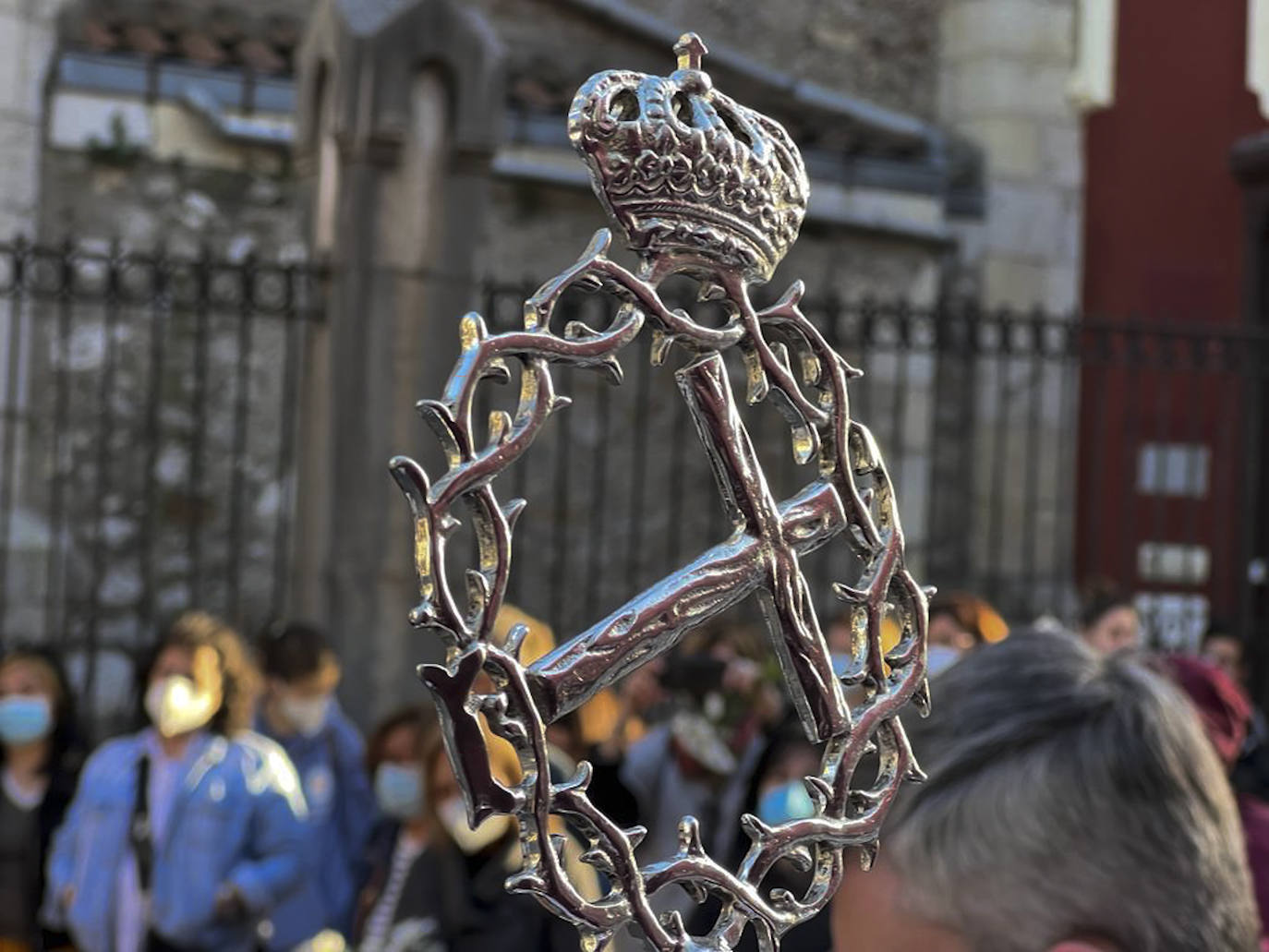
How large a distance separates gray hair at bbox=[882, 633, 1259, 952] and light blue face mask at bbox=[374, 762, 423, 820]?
10.5 ft

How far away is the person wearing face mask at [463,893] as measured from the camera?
394cm

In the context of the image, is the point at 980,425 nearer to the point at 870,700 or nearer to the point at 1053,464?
the point at 1053,464

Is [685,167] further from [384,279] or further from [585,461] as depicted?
[585,461]

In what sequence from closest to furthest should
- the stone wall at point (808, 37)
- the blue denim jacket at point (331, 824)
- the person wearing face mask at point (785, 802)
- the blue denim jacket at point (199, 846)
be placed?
1. the person wearing face mask at point (785, 802)
2. the blue denim jacket at point (199, 846)
3. the blue denim jacket at point (331, 824)
4. the stone wall at point (808, 37)

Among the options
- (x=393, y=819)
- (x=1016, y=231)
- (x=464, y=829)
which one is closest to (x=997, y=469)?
(x=1016, y=231)

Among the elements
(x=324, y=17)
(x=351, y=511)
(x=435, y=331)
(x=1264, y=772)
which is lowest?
(x=1264, y=772)

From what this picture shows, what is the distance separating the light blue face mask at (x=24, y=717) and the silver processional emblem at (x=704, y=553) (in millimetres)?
4142

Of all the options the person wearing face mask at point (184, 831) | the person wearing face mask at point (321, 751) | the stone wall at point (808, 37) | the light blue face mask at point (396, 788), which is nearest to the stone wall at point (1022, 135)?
the stone wall at point (808, 37)

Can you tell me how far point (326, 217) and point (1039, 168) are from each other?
4913 mm

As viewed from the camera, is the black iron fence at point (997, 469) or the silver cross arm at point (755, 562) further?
the black iron fence at point (997, 469)

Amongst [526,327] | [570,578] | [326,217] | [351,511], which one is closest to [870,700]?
[526,327]

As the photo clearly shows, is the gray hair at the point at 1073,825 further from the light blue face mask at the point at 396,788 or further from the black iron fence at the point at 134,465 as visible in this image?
the black iron fence at the point at 134,465

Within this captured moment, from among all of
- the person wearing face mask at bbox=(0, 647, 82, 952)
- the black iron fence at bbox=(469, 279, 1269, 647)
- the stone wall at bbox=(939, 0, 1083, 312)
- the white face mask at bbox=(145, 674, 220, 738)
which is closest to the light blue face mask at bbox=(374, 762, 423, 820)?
the white face mask at bbox=(145, 674, 220, 738)

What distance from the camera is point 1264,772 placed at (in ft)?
21.5
